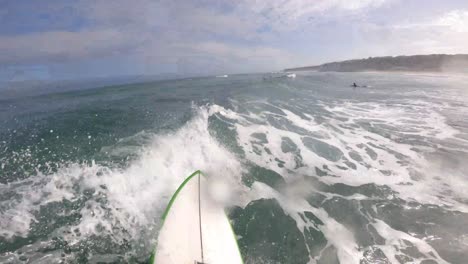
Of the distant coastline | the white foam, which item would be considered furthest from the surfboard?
the distant coastline

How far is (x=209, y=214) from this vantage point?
24.7 feet

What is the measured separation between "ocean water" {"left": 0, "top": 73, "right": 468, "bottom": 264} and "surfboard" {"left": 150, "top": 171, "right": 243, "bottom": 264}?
2.99ft

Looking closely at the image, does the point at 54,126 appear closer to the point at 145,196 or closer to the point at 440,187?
the point at 145,196

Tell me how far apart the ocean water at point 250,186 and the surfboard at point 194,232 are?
0.91m

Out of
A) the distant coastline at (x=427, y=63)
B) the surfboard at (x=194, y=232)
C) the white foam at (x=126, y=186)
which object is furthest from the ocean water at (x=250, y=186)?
the distant coastline at (x=427, y=63)

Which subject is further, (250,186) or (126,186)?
Result: (250,186)

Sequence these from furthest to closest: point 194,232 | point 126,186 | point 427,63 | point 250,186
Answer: point 427,63 < point 250,186 < point 126,186 < point 194,232

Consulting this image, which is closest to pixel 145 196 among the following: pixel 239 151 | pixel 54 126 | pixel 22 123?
pixel 239 151

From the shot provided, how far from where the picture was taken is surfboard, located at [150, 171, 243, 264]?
644cm

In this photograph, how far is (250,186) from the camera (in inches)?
434

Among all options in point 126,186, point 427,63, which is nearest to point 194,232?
point 126,186

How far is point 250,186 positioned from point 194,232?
4528 mm

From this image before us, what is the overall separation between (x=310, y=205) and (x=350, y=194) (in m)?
2.00

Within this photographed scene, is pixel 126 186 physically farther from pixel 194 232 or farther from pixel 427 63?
pixel 427 63
